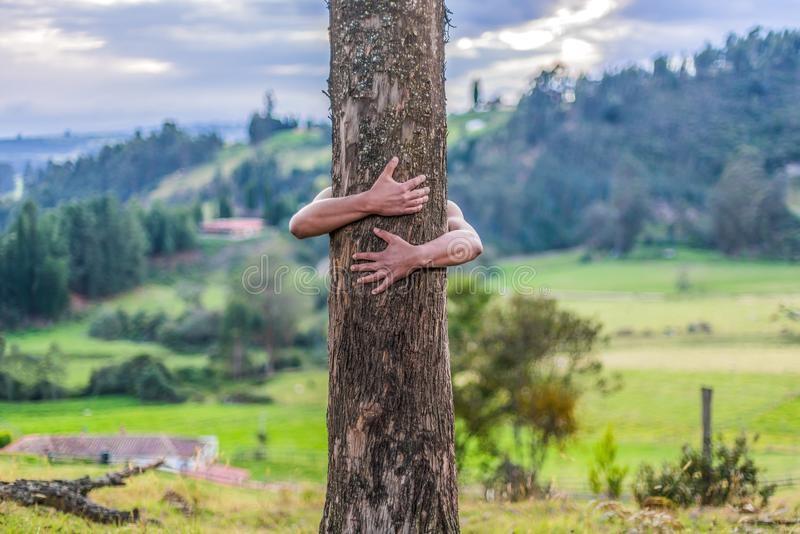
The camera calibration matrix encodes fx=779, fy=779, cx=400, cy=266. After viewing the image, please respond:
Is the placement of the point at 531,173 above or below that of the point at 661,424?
above

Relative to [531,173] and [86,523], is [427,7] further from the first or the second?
[531,173]

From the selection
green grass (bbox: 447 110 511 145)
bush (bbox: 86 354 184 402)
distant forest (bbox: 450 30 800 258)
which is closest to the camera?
bush (bbox: 86 354 184 402)

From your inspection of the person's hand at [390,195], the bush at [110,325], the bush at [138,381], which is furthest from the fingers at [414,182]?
the bush at [110,325]

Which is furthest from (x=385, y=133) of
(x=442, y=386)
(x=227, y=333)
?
(x=227, y=333)

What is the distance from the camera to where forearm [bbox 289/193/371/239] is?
Answer: 366cm

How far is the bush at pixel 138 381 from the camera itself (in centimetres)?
4026

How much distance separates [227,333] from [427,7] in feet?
160

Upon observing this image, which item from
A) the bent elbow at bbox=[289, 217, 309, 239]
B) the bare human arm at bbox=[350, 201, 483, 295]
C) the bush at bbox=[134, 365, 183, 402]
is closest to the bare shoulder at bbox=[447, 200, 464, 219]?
the bare human arm at bbox=[350, 201, 483, 295]

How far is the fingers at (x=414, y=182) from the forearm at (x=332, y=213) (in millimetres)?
206

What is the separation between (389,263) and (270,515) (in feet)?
12.0

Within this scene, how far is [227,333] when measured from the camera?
50.8 metres

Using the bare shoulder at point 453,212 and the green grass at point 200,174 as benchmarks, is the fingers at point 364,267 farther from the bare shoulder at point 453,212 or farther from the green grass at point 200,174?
the green grass at point 200,174

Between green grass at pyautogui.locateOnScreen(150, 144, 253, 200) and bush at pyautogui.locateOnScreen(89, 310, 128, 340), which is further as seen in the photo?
green grass at pyautogui.locateOnScreen(150, 144, 253, 200)

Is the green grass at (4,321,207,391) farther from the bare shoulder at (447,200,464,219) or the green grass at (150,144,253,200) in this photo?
the green grass at (150,144,253,200)
